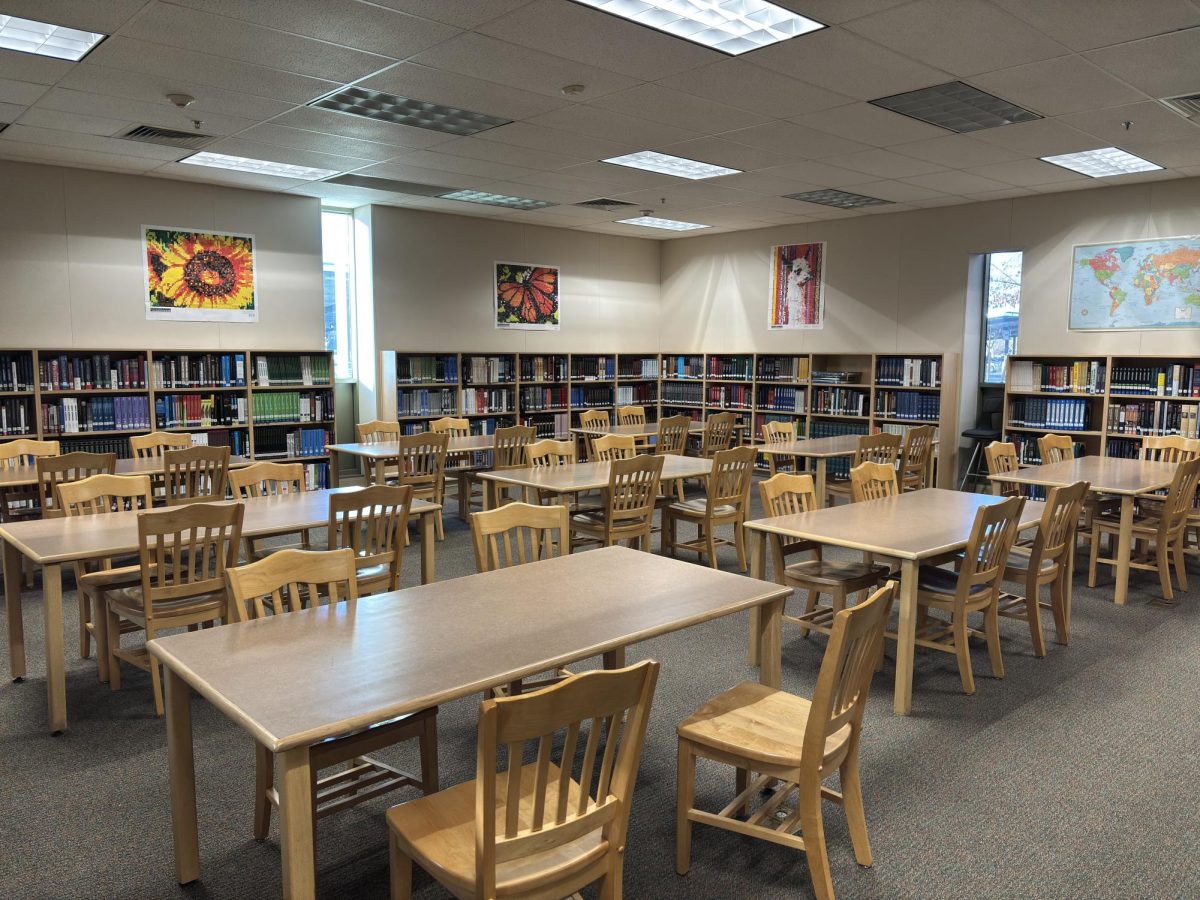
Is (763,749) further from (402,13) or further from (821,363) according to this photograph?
(821,363)

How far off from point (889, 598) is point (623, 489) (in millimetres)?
3232

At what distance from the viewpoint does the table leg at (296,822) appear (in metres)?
1.81

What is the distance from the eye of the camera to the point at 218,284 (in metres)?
8.26

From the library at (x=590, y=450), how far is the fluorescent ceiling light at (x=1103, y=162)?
0.09 m

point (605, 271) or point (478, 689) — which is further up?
point (605, 271)

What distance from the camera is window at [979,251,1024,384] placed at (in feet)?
29.9

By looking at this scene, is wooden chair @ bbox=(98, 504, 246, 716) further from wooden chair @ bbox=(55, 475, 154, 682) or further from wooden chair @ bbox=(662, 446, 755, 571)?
wooden chair @ bbox=(662, 446, 755, 571)


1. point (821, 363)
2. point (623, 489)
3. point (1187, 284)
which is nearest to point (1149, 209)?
point (1187, 284)

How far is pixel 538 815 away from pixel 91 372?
281 inches

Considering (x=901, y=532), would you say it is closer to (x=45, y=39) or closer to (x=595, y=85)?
(x=595, y=85)

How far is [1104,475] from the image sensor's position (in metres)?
5.84

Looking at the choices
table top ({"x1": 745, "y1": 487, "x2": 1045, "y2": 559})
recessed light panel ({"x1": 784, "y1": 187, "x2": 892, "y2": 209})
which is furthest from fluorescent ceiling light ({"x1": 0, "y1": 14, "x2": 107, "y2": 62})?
recessed light panel ({"x1": 784, "y1": 187, "x2": 892, "y2": 209})

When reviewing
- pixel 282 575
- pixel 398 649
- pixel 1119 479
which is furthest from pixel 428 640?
pixel 1119 479

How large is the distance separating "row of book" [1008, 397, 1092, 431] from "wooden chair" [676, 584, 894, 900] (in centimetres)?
661
